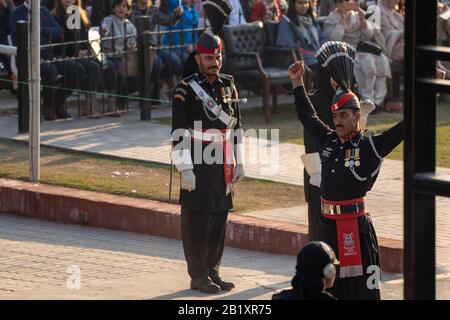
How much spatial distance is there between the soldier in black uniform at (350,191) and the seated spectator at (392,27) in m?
11.1

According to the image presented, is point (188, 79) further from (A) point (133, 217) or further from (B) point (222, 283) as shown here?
(A) point (133, 217)

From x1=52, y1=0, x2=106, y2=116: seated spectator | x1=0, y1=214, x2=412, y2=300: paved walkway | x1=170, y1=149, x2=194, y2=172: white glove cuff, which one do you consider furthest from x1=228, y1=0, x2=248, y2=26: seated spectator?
x1=170, y1=149, x2=194, y2=172: white glove cuff

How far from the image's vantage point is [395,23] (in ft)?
59.8

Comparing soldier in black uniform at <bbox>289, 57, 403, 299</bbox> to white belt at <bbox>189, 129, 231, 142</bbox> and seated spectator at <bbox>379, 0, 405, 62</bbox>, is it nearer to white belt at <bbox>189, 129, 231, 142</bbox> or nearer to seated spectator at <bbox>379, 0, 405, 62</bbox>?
white belt at <bbox>189, 129, 231, 142</bbox>

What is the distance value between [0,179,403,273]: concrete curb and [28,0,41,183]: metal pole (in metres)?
0.21

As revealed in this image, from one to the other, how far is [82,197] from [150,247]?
1.23 metres

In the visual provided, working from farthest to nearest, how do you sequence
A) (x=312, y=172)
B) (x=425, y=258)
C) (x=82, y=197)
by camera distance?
(x=82, y=197) < (x=312, y=172) < (x=425, y=258)

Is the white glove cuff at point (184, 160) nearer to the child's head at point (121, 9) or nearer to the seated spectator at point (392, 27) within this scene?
the child's head at point (121, 9)

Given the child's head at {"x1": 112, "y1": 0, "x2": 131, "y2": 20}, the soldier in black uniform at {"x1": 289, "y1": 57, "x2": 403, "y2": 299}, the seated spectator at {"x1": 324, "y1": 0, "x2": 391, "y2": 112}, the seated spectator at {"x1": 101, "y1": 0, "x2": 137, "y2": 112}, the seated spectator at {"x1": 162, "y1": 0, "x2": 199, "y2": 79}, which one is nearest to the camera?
the soldier in black uniform at {"x1": 289, "y1": 57, "x2": 403, "y2": 299}

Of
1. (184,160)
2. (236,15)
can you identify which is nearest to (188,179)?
(184,160)

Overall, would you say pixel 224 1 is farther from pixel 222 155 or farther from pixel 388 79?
pixel 388 79

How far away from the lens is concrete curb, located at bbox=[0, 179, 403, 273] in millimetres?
9844

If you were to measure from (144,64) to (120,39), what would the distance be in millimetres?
531
